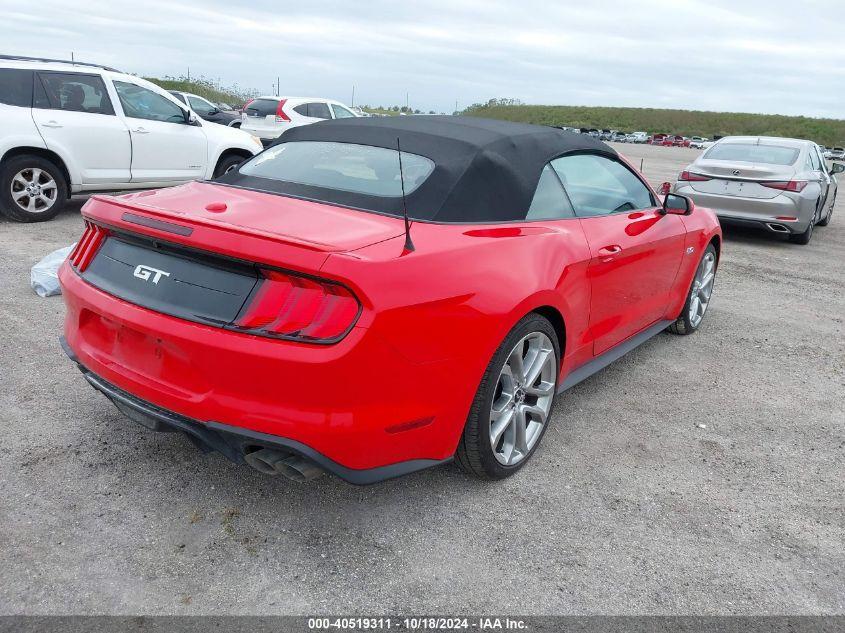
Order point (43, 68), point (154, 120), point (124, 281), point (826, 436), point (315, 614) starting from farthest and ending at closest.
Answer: point (154, 120) → point (43, 68) → point (826, 436) → point (124, 281) → point (315, 614)

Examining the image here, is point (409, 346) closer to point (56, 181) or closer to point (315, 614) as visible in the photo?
point (315, 614)

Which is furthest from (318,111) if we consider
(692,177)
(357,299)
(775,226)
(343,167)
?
(357,299)

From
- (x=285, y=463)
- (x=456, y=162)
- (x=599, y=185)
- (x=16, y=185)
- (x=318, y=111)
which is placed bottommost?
(x=16, y=185)

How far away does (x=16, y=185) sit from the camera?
313 inches

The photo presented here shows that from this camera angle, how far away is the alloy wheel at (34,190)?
7969 mm

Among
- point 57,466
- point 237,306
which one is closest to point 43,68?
point 57,466

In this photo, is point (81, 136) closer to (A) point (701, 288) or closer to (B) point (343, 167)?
(B) point (343, 167)

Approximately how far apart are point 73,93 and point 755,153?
8.82 metres

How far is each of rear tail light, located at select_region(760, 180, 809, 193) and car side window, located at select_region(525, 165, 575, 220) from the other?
22.3 ft

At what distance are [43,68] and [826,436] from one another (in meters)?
8.59

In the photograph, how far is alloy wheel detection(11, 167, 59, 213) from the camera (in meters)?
7.97

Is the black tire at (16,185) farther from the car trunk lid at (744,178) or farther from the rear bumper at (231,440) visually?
the car trunk lid at (744,178)

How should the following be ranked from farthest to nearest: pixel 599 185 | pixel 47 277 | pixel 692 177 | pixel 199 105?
pixel 199 105 < pixel 692 177 < pixel 47 277 < pixel 599 185

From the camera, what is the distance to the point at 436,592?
2.45 m
